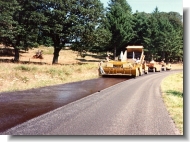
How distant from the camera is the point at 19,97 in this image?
1057cm

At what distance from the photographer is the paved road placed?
6.61 metres

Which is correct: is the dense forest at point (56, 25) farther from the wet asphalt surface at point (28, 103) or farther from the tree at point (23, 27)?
the wet asphalt surface at point (28, 103)

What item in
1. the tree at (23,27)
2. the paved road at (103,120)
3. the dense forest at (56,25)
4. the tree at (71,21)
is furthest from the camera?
the tree at (71,21)

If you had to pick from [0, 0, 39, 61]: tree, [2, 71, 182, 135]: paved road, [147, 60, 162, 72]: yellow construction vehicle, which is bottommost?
[2, 71, 182, 135]: paved road

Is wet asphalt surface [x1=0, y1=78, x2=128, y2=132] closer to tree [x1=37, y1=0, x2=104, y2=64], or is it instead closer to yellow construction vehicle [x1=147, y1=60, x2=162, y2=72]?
tree [x1=37, y1=0, x2=104, y2=64]

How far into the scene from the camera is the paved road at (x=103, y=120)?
661 cm

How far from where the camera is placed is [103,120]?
755 centimetres

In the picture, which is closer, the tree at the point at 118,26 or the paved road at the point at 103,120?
the paved road at the point at 103,120

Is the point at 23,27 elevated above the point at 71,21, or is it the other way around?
the point at 71,21

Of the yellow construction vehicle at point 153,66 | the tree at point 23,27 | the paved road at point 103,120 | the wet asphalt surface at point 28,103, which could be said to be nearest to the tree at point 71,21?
the tree at point 23,27

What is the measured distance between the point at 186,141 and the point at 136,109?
7.39ft

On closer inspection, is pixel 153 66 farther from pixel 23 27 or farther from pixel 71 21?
pixel 23 27

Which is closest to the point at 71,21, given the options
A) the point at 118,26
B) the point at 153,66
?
the point at 153,66

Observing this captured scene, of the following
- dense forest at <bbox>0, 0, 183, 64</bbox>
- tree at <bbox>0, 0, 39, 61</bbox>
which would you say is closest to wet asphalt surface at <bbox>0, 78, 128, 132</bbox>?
dense forest at <bbox>0, 0, 183, 64</bbox>
